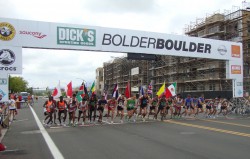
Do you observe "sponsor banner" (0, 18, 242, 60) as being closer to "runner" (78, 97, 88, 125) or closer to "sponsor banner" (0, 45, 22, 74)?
"sponsor banner" (0, 45, 22, 74)

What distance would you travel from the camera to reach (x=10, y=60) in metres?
17.3

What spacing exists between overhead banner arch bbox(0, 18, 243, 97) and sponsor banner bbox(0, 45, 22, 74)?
0.11 metres

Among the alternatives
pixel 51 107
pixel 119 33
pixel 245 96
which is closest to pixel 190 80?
pixel 245 96

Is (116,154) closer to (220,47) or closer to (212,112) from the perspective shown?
(212,112)

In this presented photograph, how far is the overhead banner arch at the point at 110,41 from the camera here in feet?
58.6

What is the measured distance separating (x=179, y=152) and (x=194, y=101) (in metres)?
15.0

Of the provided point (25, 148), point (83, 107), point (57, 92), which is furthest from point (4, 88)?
point (25, 148)

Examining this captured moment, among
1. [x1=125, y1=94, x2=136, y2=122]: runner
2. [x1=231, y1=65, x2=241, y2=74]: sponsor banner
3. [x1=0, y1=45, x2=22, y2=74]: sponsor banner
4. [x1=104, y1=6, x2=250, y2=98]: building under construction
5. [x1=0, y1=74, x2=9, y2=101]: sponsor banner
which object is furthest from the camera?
[x1=104, y1=6, x2=250, y2=98]: building under construction

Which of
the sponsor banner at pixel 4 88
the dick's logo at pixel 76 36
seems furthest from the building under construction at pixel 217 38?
the sponsor banner at pixel 4 88

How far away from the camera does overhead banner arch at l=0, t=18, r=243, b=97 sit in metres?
17.9

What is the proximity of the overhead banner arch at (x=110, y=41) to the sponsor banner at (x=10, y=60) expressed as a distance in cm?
11

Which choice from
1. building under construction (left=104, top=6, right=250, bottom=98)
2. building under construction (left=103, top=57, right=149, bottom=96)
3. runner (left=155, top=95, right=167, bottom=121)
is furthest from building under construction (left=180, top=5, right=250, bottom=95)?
runner (left=155, top=95, right=167, bottom=121)

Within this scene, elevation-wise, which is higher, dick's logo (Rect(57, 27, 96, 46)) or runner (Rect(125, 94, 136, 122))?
dick's logo (Rect(57, 27, 96, 46))

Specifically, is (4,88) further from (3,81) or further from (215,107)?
(215,107)
